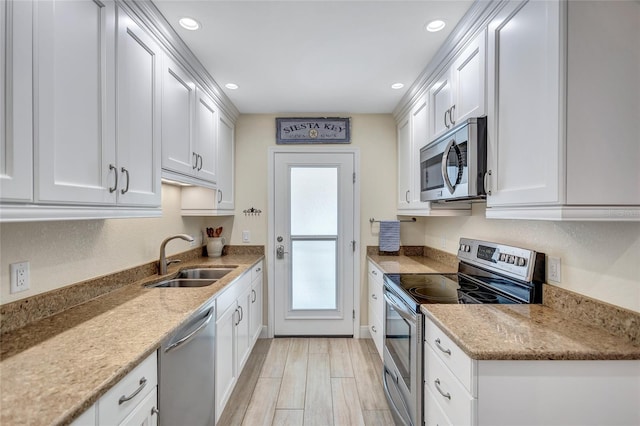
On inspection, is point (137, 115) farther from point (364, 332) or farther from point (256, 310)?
point (364, 332)

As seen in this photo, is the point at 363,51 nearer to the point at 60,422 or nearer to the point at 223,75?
the point at 223,75

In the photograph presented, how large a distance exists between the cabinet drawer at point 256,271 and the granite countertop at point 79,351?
121 centimetres

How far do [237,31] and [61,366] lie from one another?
1831 millimetres

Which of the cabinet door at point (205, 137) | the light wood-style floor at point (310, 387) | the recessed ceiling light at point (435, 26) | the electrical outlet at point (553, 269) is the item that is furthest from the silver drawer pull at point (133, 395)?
the recessed ceiling light at point (435, 26)

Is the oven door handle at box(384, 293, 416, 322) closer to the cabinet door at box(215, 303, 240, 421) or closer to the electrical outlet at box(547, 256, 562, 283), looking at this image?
the electrical outlet at box(547, 256, 562, 283)

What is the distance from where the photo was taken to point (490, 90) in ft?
4.86

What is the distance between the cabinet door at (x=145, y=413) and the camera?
3.33ft

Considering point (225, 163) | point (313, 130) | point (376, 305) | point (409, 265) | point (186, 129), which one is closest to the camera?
point (186, 129)

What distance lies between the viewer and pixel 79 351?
102 cm

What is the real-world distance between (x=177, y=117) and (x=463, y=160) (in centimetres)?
176

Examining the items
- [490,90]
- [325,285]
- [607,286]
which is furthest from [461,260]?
[325,285]

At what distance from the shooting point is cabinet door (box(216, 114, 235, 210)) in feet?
9.25

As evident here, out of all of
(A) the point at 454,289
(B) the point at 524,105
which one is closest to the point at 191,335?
(A) the point at 454,289

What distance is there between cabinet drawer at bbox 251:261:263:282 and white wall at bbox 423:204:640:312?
83.8 inches
